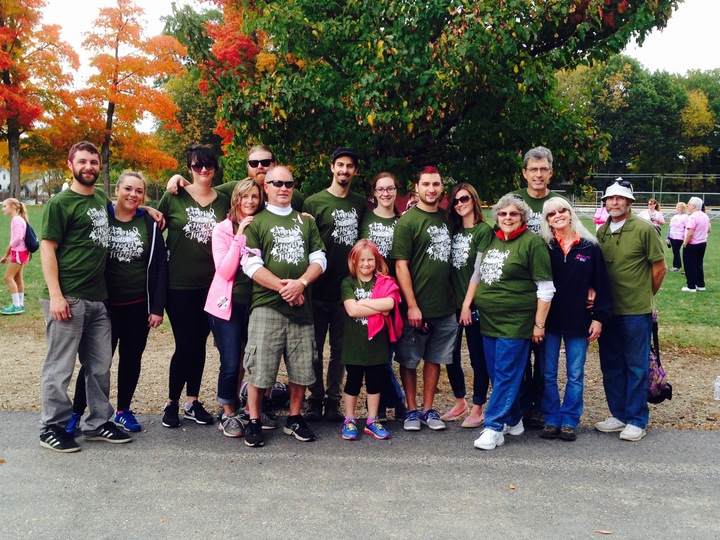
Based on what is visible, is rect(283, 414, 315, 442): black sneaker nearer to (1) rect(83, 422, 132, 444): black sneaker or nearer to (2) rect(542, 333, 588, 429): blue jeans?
(1) rect(83, 422, 132, 444): black sneaker

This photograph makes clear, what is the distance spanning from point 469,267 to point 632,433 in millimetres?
1701

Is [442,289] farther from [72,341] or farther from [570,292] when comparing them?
[72,341]

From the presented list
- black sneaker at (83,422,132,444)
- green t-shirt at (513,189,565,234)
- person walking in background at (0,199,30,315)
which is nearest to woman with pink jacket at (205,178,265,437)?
black sneaker at (83,422,132,444)

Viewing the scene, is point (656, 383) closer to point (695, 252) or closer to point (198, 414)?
point (198, 414)

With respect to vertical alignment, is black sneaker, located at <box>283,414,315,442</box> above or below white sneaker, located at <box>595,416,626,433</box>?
below

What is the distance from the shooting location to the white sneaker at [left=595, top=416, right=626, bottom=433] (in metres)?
4.82

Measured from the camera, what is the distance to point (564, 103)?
20.6 ft

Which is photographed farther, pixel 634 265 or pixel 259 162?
pixel 259 162

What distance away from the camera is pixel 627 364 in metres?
4.79

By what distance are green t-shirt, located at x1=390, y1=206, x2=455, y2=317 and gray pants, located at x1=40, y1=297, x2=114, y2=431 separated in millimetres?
2229

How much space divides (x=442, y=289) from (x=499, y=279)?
47cm

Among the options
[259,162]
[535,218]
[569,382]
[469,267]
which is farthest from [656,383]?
[259,162]

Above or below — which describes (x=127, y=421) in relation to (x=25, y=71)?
below

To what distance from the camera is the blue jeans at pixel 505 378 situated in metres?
4.57
